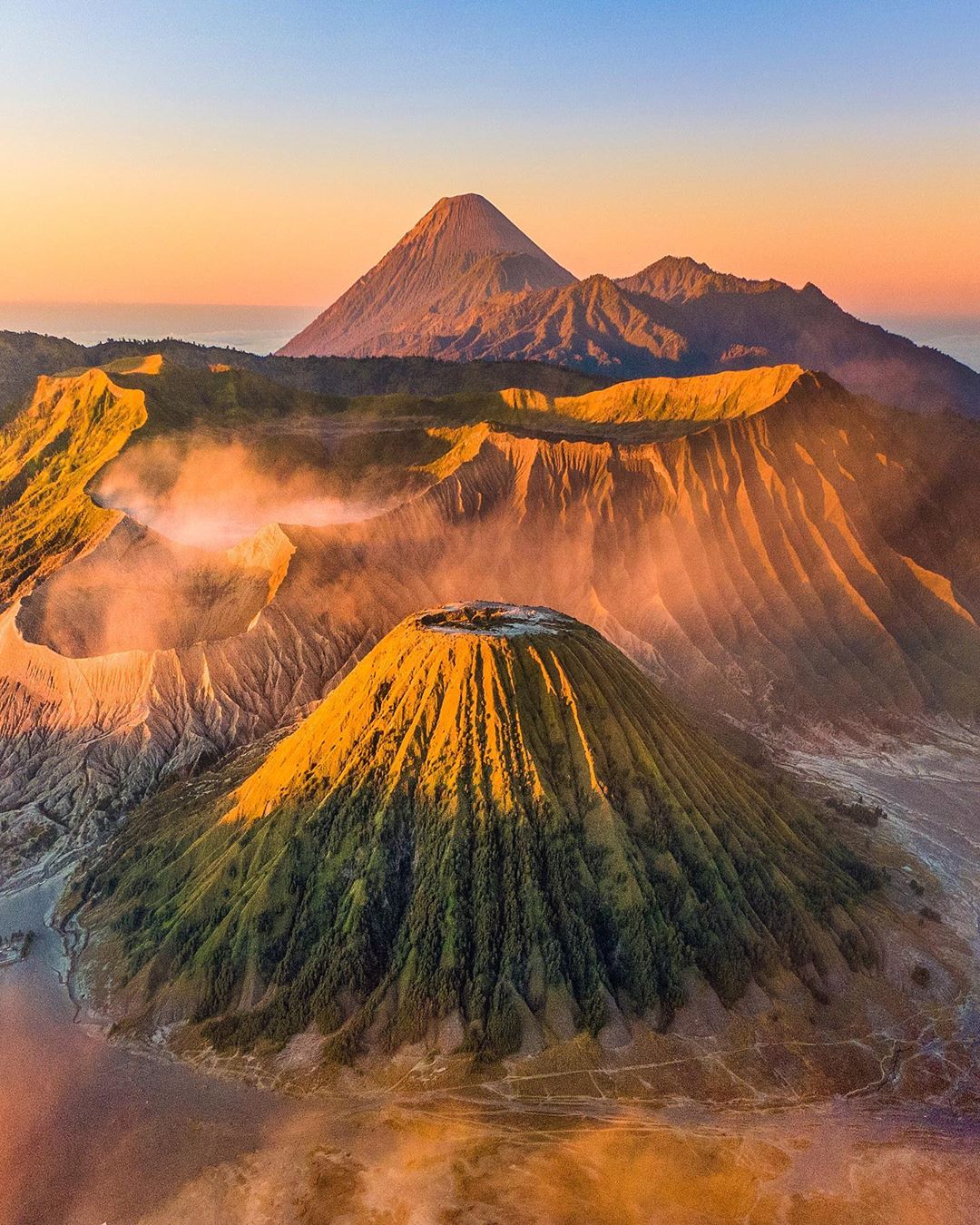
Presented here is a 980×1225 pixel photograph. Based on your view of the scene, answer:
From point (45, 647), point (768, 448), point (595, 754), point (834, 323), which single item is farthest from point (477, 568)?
point (834, 323)

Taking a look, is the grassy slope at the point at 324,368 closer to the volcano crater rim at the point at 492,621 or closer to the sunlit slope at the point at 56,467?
the sunlit slope at the point at 56,467

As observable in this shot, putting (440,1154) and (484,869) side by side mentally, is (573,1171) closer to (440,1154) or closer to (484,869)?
(440,1154)

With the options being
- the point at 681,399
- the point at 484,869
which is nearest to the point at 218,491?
the point at 681,399

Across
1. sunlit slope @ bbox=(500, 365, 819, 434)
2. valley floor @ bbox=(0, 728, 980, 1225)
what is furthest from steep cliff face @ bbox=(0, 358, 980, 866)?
valley floor @ bbox=(0, 728, 980, 1225)

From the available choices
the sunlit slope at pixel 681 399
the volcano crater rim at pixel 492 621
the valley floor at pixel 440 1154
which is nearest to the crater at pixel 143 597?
the volcano crater rim at pixel 492 621

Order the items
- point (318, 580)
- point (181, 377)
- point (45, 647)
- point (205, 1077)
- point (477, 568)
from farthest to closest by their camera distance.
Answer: point (181, 377) < point (477, 568) < point (318, 580) < point (45, 647) < point (205, 1077)

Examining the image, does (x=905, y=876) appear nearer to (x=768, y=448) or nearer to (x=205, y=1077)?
(x=205, y=1077)
